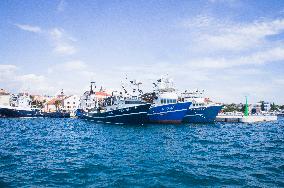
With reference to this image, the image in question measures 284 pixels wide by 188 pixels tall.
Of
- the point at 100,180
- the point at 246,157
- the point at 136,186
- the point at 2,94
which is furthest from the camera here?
the point at 2,94

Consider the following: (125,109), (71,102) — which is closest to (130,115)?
(125,109)

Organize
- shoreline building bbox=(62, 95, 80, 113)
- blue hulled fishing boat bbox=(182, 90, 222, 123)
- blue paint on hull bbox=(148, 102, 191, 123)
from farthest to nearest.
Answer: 1. shoreline building bbox=(62, 95, 80, 113)
2. blue hulled fishing boat bbox=(182, 90, 222, 123)
3. blue paint on hull bbox=(148, 102, 191, 123)

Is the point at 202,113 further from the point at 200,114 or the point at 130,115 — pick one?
the point at 130,115

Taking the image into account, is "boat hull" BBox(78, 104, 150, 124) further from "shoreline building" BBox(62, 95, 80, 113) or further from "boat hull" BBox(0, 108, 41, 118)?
"shoreline building" BBox(62, 95, 80, 113)

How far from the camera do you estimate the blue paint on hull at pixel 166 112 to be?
54969 millimetres

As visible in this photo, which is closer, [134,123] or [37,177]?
[37,177]

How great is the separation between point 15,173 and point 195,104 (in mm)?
53834

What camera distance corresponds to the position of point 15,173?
16.6 meters

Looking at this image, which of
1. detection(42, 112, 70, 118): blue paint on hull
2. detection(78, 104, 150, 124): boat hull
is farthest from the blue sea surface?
detection(42, 112, 70, 118): blue paint on hull

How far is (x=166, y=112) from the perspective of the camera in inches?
2176

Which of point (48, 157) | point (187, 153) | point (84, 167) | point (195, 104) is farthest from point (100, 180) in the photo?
point (195, 104)

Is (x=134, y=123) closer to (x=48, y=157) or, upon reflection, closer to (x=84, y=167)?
(x=48, y=157)

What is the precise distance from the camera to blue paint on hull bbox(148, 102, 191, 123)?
54969mm

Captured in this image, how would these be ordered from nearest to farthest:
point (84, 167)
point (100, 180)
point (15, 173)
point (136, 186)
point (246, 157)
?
point (136, 186) < point (100, 180) < point (15, 173) < point (84, 167) < point (246, 157)
